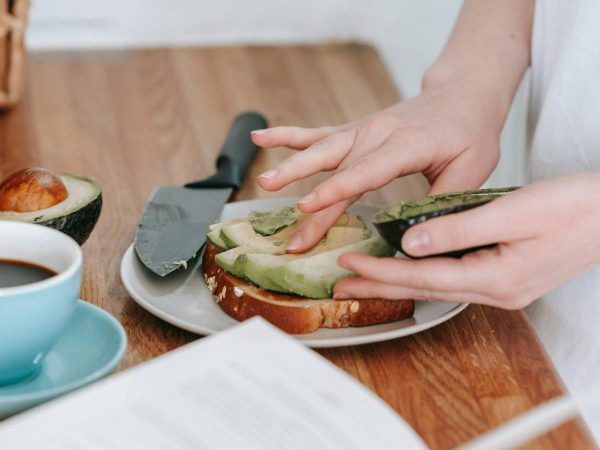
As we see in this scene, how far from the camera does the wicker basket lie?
1.55 metres

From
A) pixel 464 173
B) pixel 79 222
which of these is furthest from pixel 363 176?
pixel 79 222

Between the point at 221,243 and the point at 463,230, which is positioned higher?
the point at 463,230

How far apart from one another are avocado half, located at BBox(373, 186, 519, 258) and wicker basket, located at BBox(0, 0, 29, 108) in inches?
36.0

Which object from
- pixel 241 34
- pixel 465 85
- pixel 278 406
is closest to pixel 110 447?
pixel 278 406

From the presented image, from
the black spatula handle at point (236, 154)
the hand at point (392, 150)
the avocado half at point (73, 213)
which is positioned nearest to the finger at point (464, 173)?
the hand at point (392, 150)

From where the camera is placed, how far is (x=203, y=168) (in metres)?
1.44

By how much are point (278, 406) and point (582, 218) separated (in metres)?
0.38

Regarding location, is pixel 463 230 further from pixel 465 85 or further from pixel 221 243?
pixel 465 85

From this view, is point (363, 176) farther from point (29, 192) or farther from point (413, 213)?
point (29, 192)

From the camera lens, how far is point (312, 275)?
37.2 inches

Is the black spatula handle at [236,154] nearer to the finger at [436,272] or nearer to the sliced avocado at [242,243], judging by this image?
the sliced avocado at [242,243]

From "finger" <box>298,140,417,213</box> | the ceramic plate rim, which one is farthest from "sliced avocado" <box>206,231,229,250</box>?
the ceramic plate rim

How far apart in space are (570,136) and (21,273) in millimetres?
786

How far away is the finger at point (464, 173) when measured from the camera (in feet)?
3.74
